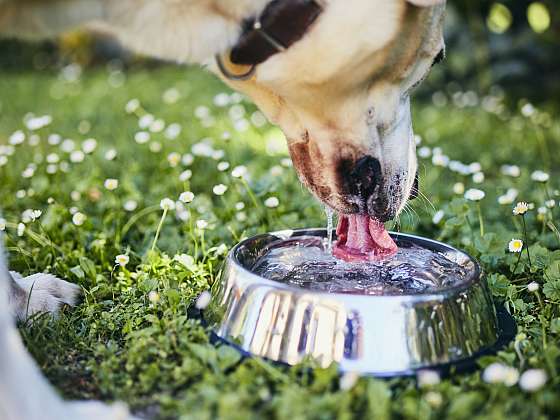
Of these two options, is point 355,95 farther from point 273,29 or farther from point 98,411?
point 98,411

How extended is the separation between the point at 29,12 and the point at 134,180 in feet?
4.45

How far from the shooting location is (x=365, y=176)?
214 cm

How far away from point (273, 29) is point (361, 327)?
760mm

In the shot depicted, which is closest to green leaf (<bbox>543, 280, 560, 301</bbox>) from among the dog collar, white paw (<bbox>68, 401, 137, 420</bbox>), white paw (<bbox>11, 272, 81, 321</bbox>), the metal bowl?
the metal bowl

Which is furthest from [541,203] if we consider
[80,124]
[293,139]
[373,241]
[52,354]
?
[80,124]

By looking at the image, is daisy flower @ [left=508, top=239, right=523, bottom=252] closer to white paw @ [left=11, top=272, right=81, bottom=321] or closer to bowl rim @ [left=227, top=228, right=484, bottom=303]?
bowl rim @ [left=227, top=228, right=484, bottom=303]

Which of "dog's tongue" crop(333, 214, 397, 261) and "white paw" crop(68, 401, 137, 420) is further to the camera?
"dog's tongue" crop(333, 214, 397, 261)

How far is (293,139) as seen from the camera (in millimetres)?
2188

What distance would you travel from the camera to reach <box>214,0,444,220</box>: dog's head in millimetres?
1887

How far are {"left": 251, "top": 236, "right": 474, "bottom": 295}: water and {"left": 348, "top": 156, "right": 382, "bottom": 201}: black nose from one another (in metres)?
0.22

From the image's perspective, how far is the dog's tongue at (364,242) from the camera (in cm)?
223

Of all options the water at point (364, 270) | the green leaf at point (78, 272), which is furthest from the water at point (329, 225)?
the green leaf at point (78, 272)

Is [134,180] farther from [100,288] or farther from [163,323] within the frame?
[163,323]

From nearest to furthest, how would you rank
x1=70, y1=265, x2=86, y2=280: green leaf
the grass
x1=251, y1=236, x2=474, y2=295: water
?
the grass < x1=251, y1=236, x2=474, y2=295: water < x1=70, y1=265, x2=86, y2=280: green leaf
